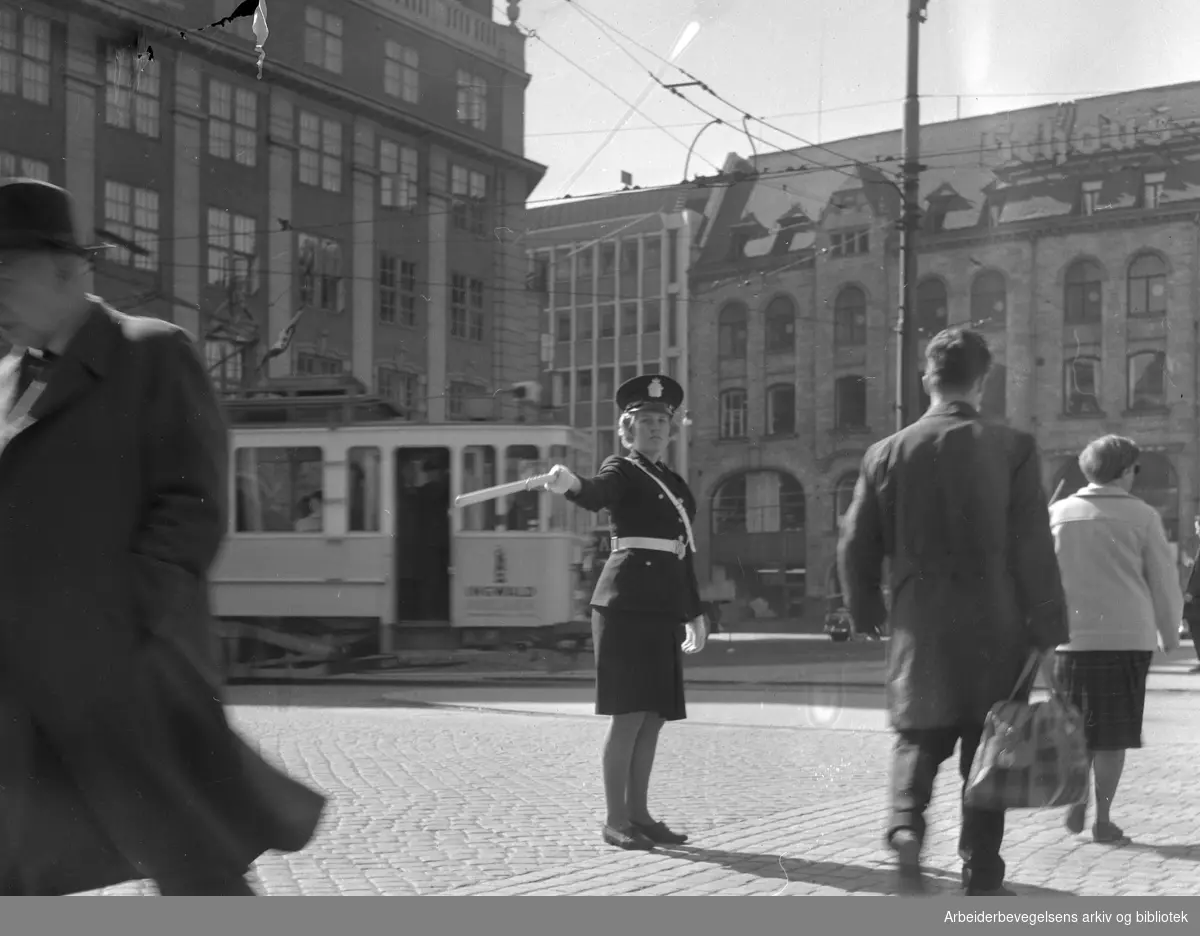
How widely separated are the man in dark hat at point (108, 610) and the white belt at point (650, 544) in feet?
7.52

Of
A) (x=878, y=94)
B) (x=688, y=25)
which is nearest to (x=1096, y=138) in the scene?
(x=878, y=94)

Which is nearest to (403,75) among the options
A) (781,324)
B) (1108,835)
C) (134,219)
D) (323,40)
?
(323,40)

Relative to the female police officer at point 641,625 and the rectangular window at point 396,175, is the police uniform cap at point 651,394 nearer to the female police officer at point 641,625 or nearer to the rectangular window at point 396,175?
the female police officer at point 641,625

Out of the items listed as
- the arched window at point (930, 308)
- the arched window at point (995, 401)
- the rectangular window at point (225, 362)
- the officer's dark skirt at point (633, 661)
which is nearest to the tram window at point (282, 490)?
the rectangular window at point (225, 362)

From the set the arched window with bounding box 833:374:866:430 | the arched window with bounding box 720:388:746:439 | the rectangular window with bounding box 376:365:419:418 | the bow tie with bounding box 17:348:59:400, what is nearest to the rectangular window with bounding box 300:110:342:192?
the rectangular window with bounding box 376:365:419:418

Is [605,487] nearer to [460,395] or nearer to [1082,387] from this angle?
[460,395]

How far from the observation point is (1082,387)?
4.09 m

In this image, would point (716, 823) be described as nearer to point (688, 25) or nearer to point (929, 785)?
point (929, 785)

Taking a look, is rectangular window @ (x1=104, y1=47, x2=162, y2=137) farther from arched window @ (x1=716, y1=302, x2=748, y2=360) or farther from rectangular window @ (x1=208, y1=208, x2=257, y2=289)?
arched window @ (x1=716, y1=302, x2=748, y2=360)

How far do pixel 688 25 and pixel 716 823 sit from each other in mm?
2905

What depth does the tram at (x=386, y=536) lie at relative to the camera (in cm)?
414

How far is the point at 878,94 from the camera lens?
3.91 m

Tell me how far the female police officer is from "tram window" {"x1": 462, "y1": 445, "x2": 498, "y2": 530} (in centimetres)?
38

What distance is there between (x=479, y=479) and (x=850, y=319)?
100cm
